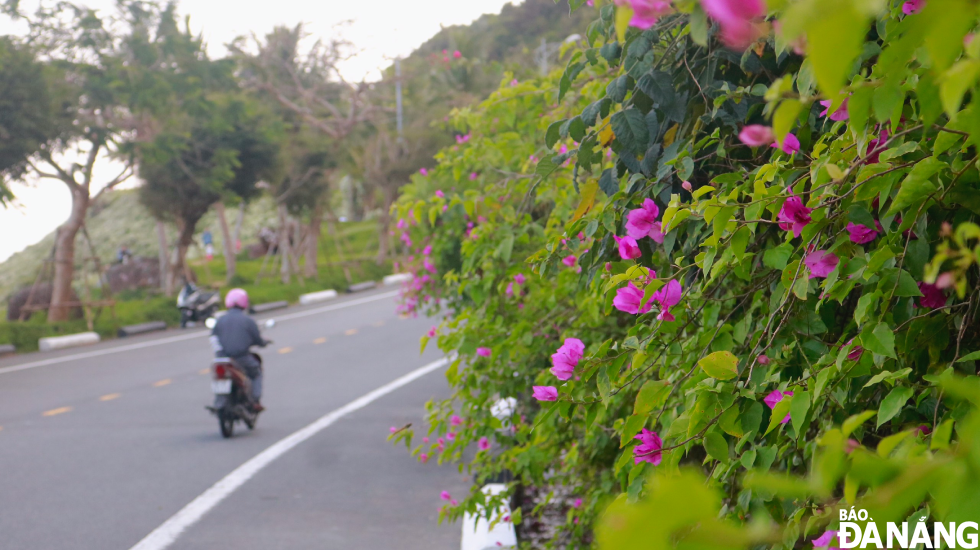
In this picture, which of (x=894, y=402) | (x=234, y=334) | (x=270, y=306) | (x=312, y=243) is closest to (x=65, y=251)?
(x=270, y=306)

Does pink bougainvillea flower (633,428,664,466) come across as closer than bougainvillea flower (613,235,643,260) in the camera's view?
Yes

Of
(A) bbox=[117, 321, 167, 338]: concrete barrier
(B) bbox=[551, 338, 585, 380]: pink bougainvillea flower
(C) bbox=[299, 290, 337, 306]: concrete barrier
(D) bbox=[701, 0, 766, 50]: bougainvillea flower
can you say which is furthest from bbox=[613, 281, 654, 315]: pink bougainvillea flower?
(C) bbox=[299, 290, 337, 306]: concrete barrier

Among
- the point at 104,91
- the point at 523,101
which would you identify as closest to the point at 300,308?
the point at 104,91

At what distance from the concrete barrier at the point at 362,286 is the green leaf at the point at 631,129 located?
99.0 ft

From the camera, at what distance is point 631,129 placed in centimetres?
238

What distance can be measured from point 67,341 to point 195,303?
2723 mm

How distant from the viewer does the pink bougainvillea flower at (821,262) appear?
6.04 ft

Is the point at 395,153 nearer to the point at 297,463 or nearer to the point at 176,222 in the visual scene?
the point at 176,222

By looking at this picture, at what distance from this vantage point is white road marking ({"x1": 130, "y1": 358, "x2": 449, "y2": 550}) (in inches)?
243

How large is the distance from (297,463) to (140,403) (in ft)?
14.0

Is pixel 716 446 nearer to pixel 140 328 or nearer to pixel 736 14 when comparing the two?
pixel 736 14

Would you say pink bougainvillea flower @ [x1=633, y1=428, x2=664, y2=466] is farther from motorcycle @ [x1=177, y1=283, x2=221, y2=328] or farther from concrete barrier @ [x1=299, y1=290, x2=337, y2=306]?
concrete barrier @ [x1=299, y1=290, x2=337, y2=306]

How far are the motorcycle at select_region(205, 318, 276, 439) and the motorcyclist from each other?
18 centimetres

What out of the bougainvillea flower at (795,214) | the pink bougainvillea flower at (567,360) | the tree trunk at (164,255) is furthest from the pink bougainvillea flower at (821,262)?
the tree trunk at (164,255)
